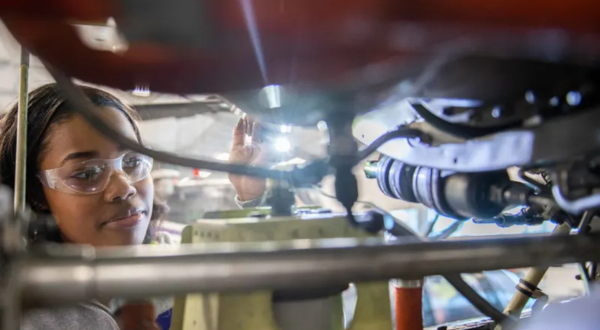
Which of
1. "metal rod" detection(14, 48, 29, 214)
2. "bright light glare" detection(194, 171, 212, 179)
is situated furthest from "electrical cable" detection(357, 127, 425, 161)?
"bright light glare" detection(194, 171, 212, 179)

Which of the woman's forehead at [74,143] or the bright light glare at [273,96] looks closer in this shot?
the bright light glare at [273,96]

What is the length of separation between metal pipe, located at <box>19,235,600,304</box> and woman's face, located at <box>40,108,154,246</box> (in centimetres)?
40

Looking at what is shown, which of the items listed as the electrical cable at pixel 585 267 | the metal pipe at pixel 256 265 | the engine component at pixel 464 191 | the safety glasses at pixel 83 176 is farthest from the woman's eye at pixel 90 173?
the electrical cable at pixel 585 267

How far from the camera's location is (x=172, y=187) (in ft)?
9.00

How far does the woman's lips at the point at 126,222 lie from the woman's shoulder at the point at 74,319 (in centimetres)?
13

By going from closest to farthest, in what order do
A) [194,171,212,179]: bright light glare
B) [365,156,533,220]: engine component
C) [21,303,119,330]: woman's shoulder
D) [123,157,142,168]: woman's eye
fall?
1. [365,156,533,220]: engine component
2. [21,303,119,330]: woman's shoulder
3. [123,157,142,168]: woman's eye
4. [194,171,212,179]: bright light glare

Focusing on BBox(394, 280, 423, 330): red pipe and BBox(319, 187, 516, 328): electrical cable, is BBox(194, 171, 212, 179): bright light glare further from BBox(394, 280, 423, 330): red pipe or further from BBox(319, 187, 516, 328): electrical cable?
BBox(319, 187, 516, 328): electrical cable

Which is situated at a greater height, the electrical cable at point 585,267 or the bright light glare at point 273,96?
the bright light glare at point 273,96

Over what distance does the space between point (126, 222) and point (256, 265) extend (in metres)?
0.51

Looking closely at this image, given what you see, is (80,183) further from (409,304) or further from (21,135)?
(409,304)

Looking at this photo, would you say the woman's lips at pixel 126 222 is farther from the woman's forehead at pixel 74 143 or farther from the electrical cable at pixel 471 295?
the electrical cable at pixel 471 295

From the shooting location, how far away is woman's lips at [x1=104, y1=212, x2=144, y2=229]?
75cm

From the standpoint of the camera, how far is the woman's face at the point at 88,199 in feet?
2.35

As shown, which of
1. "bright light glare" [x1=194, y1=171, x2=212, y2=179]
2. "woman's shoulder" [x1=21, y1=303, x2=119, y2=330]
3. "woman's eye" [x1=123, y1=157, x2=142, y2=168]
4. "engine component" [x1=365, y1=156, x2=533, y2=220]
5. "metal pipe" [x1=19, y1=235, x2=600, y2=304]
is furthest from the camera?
"bright light glare" [x1=194, y1=171, x2=212, y2=179]
